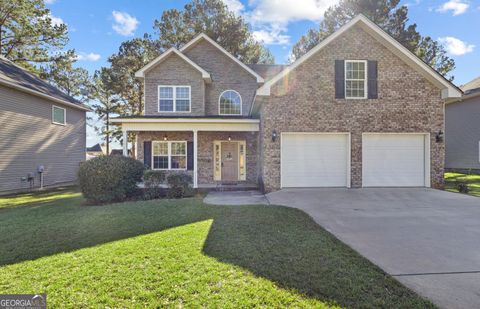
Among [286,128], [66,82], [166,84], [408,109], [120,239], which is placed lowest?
[120,239]

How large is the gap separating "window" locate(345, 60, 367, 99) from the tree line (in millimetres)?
14812

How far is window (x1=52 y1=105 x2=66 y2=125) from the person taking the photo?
14327 mm

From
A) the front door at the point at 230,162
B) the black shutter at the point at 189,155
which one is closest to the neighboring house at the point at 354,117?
the front door at the point at 230,162

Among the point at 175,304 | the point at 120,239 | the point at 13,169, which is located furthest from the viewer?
the point at 13,169

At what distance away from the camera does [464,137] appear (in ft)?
54.7

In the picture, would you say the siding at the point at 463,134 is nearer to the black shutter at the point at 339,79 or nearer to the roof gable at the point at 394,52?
the roof gable at the point at 394,52

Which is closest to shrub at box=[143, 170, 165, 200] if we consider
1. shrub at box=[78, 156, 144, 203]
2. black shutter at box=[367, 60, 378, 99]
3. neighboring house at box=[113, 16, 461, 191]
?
shrub at box=[78, 156, 144, 203]

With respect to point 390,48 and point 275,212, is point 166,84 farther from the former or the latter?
point 390,48

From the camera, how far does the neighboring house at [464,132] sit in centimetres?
1584

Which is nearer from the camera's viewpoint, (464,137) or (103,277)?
(103,277)

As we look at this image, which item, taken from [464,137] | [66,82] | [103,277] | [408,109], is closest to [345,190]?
[408,109]

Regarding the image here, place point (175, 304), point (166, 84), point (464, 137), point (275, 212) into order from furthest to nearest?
point (464, 137) < point (166, 84) < point (275, 212) < point (175, 304)

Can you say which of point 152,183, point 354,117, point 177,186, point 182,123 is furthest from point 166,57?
point 354,117

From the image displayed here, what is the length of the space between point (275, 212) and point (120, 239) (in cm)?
380
